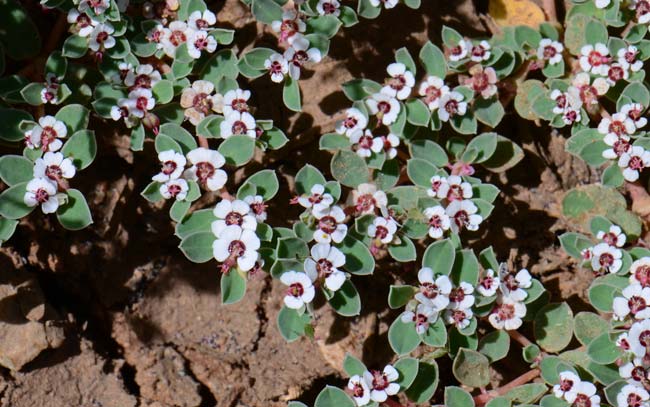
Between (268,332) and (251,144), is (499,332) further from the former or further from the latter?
(251,144)

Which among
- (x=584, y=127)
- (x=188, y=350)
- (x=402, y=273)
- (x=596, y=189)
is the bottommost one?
(x=188, y=350)

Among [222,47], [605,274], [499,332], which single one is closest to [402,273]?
[499,332]

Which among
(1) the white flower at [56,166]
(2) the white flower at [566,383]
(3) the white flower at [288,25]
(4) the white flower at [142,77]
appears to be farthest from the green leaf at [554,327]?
(1) the white flower at [56,166]

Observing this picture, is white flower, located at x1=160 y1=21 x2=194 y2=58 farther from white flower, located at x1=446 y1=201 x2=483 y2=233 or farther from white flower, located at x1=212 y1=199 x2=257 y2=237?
white flower, located at x1=446 y1=201 x2=483 y2=233

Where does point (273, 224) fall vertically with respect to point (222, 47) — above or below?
below

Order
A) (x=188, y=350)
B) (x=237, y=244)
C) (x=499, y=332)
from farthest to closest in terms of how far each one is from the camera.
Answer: (x=188, y=350) < (x=499, y=332) < (x=237, y=244)

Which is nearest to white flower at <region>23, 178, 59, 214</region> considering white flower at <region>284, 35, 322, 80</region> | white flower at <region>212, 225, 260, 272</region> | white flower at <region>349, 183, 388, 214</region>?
white flower at <region>212, 225, 260, 272</region>

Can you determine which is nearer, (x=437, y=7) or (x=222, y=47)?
(x=222, y=47)
